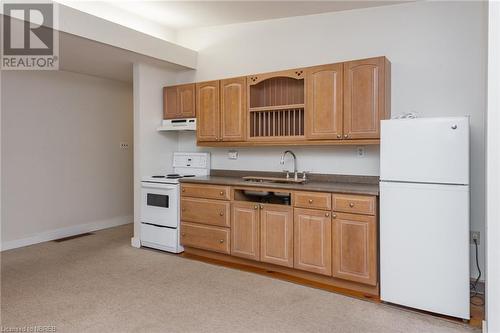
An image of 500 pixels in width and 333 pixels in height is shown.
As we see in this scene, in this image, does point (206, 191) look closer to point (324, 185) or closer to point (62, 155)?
point (324, 185)

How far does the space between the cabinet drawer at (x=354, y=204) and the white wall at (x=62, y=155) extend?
13.1ft

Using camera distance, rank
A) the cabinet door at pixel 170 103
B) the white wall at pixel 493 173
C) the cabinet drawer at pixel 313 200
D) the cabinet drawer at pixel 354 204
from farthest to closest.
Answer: the cabinet door at pixel 170 103
the cabinet drawer at pixel 313 200
the cabinet drawer at pixel 354 204
the white wall at pixel 493 173

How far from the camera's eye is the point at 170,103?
465cm

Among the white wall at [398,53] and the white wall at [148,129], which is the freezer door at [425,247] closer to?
the white wall at [398,53]

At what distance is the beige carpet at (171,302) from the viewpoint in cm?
→ 244

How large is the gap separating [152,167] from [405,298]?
3.36 m

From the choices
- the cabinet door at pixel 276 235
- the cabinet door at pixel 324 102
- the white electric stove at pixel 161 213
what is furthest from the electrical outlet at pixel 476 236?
the white electric stove at pixel 161 213

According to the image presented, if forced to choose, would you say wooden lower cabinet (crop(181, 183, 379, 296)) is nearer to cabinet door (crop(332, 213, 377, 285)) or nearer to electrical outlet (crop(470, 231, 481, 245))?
cabinet door (crop(332, 213, 377, 285))

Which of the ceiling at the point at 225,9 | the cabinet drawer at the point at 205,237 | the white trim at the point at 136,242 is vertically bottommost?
the white trim at the point at 136,242

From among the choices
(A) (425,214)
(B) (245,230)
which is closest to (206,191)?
(B) (245,230)

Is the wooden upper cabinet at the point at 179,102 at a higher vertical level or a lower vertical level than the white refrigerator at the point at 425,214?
higher

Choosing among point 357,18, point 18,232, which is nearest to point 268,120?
point 357,18

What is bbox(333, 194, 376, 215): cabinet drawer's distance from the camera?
2.90 m
